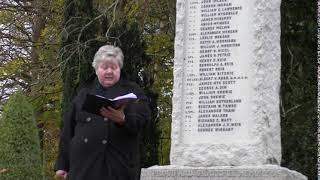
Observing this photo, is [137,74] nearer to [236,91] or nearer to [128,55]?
[128,55]

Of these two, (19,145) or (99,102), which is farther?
(19,145)

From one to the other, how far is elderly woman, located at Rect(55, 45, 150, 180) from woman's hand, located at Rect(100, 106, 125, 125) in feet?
0.19

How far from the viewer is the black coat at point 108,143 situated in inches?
194

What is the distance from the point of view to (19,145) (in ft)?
31.1

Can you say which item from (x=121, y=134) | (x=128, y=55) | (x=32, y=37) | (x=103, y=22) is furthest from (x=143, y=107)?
(x=32, y=37)

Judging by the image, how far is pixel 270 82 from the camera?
4.63 m

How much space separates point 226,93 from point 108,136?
3.10 ft

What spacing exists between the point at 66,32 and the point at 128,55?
1.32 metres

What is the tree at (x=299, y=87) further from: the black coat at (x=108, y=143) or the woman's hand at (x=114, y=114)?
the woman's hand at (x=114, y=114)

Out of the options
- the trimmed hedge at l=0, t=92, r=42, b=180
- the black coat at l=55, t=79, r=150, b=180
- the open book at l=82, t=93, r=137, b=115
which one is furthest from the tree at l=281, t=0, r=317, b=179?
the open book at l=82, t=93, r=137, b=115

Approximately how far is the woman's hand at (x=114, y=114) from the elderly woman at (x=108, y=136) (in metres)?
0.06

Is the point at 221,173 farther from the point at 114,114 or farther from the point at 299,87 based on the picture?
the point at 299,87

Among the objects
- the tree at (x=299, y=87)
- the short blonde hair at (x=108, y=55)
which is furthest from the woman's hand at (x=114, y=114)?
the tree at (x=299, y=87)

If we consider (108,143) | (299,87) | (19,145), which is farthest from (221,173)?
(19,145)
